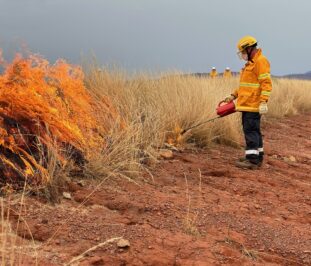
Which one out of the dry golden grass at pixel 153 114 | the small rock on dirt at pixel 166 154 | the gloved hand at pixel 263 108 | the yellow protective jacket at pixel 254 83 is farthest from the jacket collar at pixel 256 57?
the small rock on dirt at pixel 166 154

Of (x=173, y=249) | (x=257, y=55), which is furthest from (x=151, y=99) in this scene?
(x=173, y=249)

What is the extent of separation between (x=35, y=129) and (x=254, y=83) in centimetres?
282

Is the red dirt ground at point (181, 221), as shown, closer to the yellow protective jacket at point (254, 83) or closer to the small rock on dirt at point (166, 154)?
the small rock on dirt at point (166, 154)

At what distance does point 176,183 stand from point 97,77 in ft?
10.3

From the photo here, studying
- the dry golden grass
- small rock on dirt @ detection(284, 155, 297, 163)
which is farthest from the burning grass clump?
small rock on dirt @ detection(284, 155, 297, 163)

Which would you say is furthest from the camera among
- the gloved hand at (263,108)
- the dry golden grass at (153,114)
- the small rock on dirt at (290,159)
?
the small rock on dirt at (290,159)

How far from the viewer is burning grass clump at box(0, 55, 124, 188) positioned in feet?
12.9

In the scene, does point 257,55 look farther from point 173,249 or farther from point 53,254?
point 53,254

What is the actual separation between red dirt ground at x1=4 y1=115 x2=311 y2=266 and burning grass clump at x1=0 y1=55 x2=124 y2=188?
0.31 metres

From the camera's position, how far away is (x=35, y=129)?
14.3ft

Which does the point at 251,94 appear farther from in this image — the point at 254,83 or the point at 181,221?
the point at 181,221

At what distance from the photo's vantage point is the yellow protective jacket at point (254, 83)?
5656 mm

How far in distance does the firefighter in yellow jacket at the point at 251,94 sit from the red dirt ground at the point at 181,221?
48 cm

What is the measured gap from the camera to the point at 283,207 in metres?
4.40
